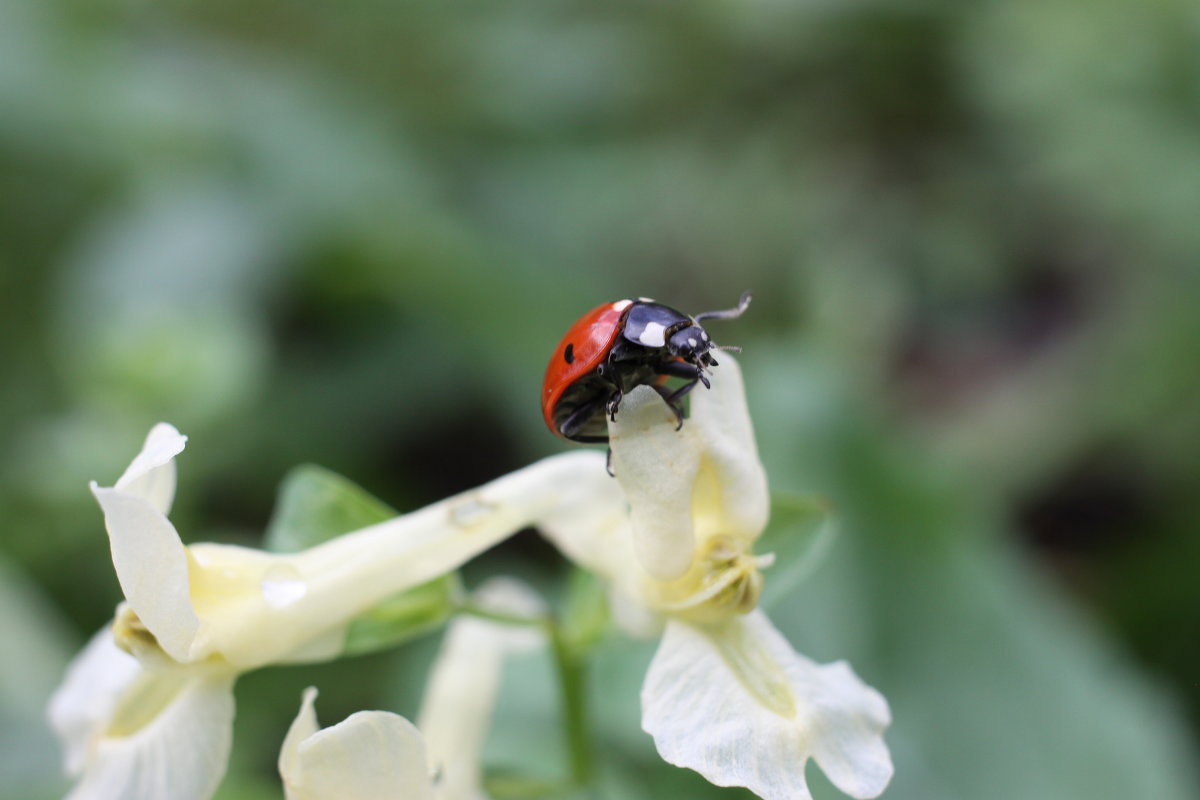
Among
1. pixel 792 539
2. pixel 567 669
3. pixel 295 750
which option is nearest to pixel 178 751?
pixel 295 750

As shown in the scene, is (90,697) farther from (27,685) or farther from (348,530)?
(27,685)

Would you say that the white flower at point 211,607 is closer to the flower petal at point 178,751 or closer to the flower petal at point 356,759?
the flower petal at point 178,751

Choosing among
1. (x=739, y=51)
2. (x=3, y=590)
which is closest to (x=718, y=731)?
(x=3, y=590)

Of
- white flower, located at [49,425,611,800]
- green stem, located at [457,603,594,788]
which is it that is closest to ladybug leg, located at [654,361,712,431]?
white flower, located at [49,425,611,800]

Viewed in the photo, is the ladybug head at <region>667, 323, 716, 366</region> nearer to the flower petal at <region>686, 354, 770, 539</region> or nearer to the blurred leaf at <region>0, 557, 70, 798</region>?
the flower petal at <region>686, 354, 770, 539</region>

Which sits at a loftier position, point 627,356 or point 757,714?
point 627,356

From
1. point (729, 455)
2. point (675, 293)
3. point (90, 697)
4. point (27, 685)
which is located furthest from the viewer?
point (675, 293)

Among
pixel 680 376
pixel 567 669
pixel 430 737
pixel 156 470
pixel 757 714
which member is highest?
pixel 680 376
